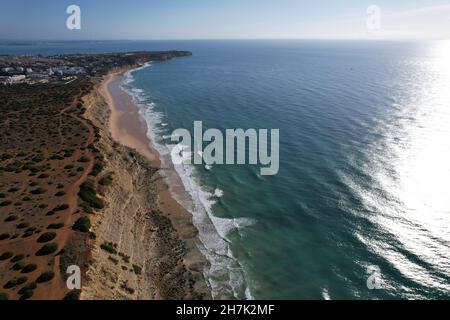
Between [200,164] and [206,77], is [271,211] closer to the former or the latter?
[200,164]

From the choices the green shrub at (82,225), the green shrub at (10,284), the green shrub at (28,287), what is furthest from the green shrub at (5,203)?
the green shrub at (28,287)

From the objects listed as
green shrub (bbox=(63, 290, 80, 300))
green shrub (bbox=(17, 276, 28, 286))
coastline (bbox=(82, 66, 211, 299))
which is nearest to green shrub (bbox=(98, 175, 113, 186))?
coastline (bbox=(82, 66, 211, 299))

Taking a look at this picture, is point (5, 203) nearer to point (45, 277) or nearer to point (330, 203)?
point (45, 277)

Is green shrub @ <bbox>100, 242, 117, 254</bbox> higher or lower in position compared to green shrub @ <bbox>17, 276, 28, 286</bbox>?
lower

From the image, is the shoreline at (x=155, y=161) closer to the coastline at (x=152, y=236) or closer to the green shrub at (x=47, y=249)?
the coastline at (x=152, y=236)

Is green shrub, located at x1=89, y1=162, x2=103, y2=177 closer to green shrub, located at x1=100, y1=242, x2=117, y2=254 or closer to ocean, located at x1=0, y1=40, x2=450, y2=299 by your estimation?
ocean, located at x1=0, y1=40, x2=450, y2=299

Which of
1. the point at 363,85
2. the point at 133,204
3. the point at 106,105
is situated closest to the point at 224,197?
the point at 133,204
